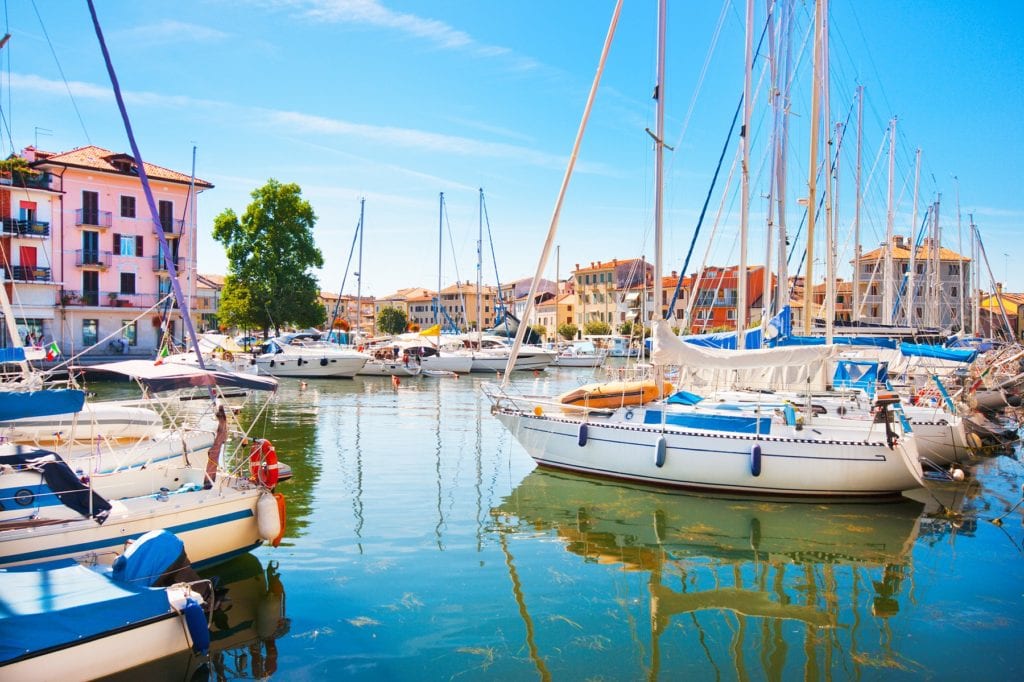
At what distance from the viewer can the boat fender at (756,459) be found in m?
15.5

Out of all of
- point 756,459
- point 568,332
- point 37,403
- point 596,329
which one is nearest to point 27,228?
point 37,403

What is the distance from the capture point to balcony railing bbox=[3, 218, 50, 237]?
44875mm

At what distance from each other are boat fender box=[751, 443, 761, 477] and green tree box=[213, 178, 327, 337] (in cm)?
4940

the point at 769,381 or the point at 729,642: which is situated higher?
the point at 769,381

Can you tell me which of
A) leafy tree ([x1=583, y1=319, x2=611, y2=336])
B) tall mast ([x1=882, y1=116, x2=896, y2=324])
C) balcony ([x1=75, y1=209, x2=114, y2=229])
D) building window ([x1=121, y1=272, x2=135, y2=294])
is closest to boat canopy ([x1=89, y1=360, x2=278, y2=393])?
tall mast ([x1=882, y1=116, x2=896, y2=324])

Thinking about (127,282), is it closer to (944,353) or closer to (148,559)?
(148,559)

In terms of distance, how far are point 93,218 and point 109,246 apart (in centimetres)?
213

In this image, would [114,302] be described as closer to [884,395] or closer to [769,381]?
[769,381]

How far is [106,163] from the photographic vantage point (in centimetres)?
5138

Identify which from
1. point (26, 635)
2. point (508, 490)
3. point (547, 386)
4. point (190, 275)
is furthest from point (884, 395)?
point (190, 275)

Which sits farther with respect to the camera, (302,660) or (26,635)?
(302,660)

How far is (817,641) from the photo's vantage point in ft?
29.8

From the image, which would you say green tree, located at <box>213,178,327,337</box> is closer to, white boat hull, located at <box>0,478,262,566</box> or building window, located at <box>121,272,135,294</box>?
building window, located at <box>121,272,135,294</box>

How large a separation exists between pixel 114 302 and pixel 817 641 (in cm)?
5284
